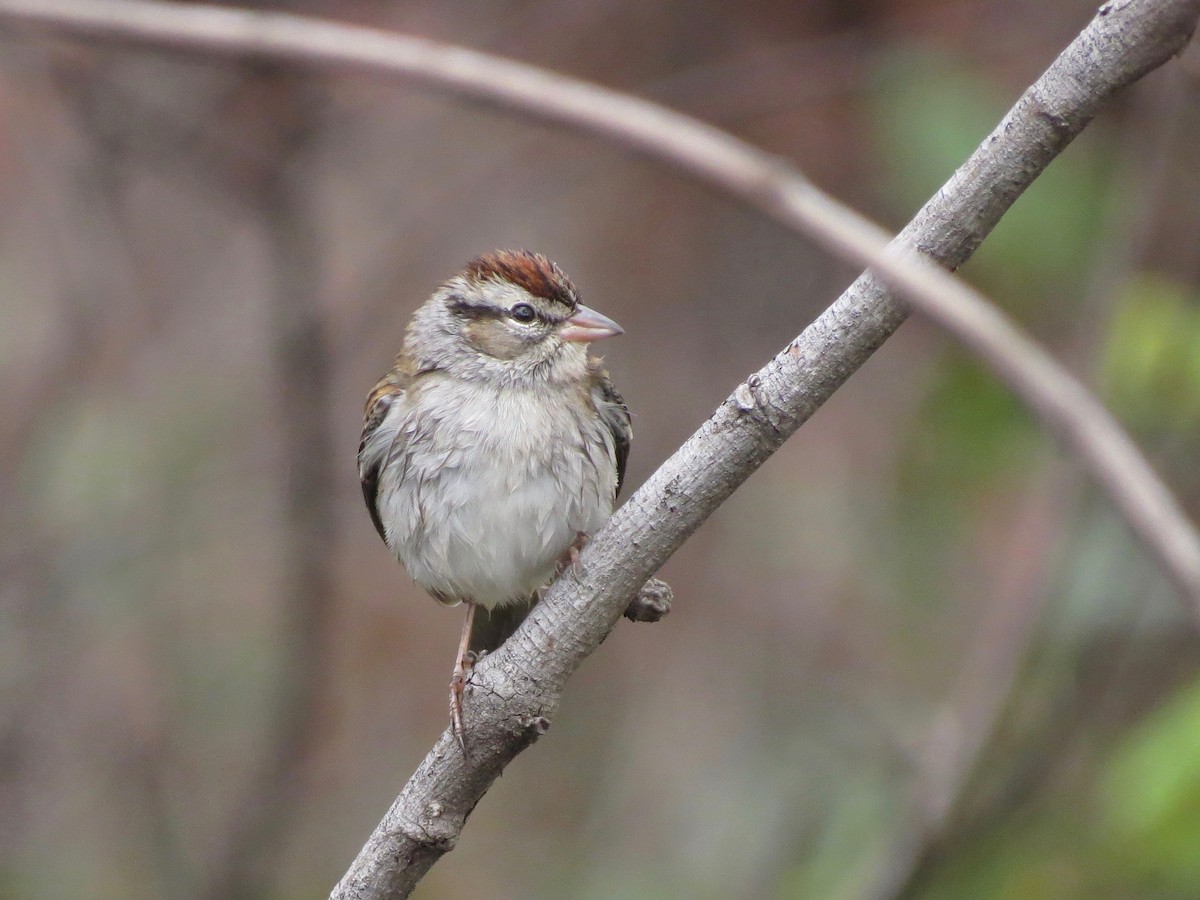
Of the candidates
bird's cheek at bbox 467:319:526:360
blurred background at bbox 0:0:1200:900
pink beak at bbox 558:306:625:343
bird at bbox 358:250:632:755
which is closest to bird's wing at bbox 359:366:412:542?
bird at bbox 358:250:632:755

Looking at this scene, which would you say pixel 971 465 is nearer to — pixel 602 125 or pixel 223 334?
pixel 602 125

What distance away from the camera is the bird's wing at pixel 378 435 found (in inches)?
128

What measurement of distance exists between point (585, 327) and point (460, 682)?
37.3 inches

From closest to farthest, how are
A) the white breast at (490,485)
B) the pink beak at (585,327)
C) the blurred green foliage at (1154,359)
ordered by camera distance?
the white breast at (490,485) < the pink beak at (585,327) < the blurred green foliage at (1154,359)

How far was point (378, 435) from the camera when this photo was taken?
10.7ft

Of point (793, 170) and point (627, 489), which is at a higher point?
point (627, 489)

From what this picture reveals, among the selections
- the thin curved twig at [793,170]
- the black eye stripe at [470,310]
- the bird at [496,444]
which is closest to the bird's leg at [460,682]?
the bird at [496,444]

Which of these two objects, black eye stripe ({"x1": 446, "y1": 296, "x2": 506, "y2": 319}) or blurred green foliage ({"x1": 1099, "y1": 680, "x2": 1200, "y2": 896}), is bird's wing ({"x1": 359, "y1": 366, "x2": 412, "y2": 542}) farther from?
blurred green foliage ({"x1": 1099, "y1": 680, "x2": 1200, "y2": 896})

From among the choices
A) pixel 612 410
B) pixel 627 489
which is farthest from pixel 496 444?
pixel 627 489

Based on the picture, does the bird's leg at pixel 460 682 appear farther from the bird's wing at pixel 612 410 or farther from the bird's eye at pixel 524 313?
the bird's eye at pixel 524 313

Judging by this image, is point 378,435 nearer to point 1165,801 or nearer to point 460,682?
point 460,682

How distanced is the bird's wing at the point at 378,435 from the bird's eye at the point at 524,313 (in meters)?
0.31

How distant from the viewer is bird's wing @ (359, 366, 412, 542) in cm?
324

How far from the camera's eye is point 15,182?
6043mm
